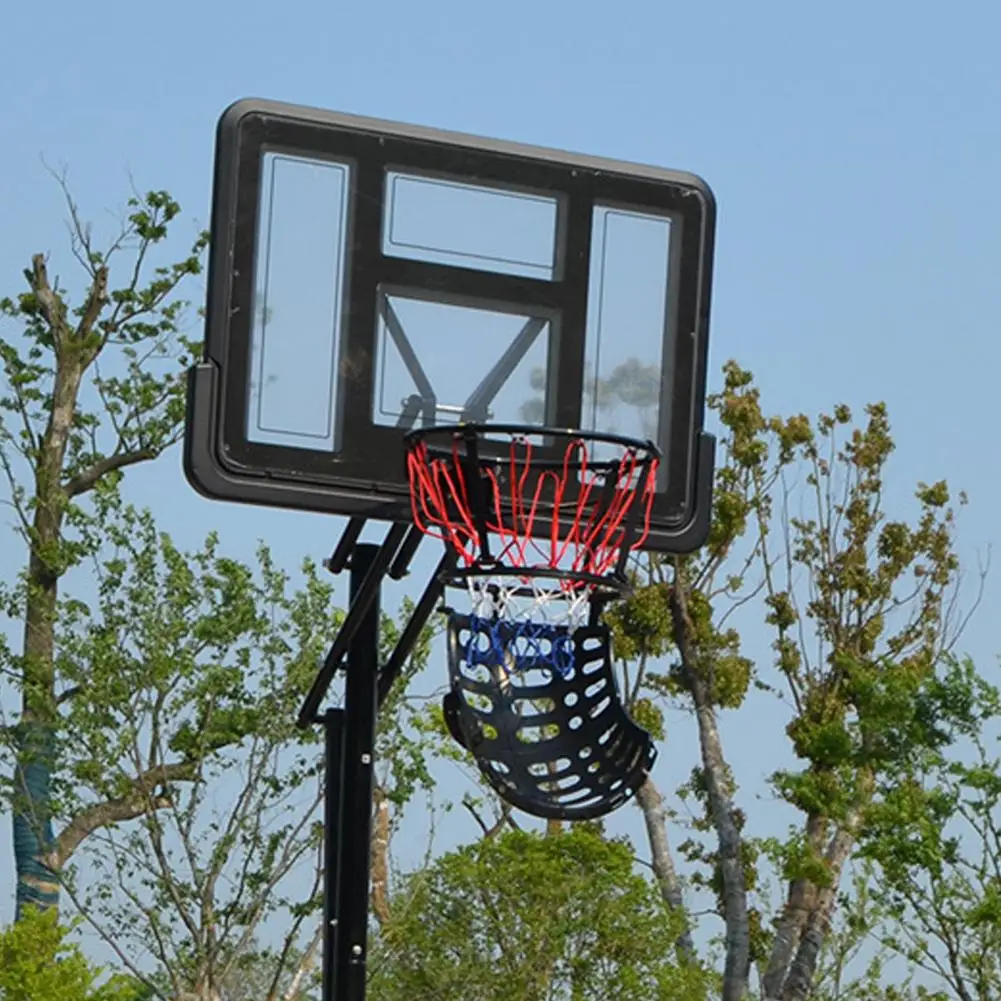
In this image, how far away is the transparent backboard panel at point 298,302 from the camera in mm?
5062

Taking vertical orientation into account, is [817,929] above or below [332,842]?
above

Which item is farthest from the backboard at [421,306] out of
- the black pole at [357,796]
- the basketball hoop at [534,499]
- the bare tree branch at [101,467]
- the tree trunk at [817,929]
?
the tree trunk at [817,929]

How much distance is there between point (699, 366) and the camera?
545 cm

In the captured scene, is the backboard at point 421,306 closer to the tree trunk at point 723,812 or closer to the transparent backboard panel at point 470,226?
the transparent backboard panel at point 470,226

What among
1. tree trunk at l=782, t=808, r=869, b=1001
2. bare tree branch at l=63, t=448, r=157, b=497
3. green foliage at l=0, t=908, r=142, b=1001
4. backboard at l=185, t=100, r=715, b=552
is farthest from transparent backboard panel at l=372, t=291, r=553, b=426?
tree trunk at l=782, t=808, r=869, b=1001

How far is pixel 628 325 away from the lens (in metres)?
5.39

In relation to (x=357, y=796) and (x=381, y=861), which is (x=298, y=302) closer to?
(x=357, y=796)

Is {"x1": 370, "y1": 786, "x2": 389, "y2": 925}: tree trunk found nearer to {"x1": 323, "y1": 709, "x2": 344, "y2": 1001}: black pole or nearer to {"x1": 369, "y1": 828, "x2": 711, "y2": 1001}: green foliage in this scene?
{"x1": 369, "y1": 828, "x2": 711, "y2": 1001}: green foliage

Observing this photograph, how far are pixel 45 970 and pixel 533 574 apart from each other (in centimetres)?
838

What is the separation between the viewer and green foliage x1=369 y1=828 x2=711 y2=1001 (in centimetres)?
1320

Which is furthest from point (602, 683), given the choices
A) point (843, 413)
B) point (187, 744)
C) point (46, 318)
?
point (843, 413)

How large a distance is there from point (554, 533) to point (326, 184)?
2.97 ft

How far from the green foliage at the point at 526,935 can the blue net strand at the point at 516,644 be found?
802cm

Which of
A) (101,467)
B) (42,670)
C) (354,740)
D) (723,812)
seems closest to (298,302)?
(354,740)
